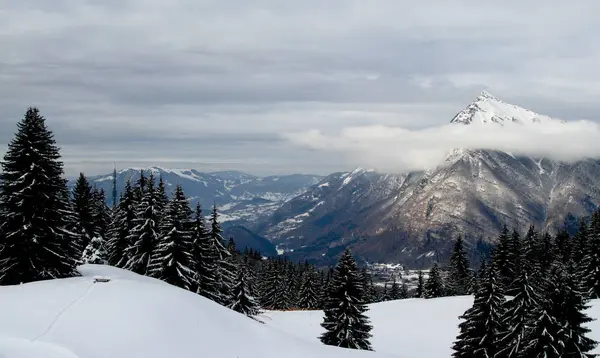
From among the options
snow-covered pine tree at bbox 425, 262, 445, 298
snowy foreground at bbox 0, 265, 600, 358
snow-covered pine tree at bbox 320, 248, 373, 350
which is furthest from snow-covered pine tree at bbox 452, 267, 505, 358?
snow-covered pine tree at bbox 425, 262, 445, 298

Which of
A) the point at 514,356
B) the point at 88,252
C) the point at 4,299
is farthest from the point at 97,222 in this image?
the point at 514,356

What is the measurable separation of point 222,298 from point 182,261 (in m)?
8.28

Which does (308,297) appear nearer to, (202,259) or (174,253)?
(202,259)

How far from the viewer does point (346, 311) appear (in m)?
36.8

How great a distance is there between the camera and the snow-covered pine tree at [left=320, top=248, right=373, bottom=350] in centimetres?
3628

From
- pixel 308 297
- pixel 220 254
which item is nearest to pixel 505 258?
pixel 308 297

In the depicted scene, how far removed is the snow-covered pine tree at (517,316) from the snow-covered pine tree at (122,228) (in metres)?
36.9

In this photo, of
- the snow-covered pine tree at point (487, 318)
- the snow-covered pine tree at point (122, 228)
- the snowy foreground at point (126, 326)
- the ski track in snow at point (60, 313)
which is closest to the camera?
the snowy foreground at point (126, 326)

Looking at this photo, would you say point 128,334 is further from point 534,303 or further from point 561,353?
point 534,303

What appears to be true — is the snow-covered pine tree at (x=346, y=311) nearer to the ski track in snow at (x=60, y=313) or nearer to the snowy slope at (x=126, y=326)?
the snowy slope at (x=126, y=326)

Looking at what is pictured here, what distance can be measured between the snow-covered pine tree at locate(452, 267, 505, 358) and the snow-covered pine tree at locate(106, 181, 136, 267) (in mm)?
34811

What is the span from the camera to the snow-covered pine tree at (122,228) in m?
50.2

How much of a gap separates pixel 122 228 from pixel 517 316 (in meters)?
39.8

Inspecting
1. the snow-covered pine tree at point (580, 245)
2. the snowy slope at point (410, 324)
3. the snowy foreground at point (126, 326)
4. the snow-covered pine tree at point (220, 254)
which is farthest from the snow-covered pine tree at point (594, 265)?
the snowy foreground at point (126, 326)
